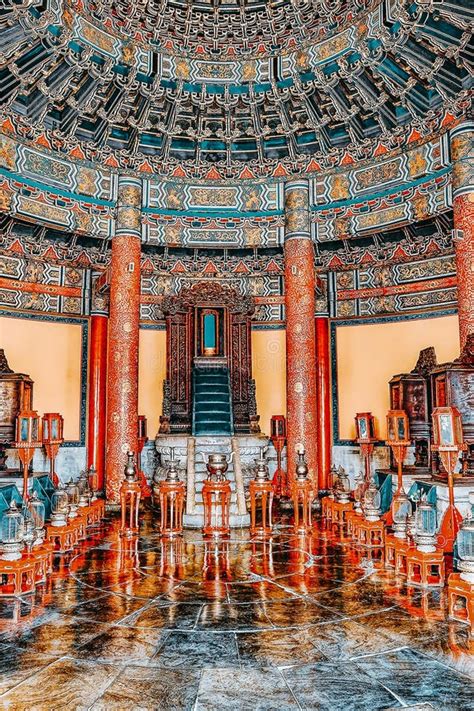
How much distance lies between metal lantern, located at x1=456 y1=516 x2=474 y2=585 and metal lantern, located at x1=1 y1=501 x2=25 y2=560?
10.4ft

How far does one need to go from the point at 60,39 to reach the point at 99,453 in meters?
6.74

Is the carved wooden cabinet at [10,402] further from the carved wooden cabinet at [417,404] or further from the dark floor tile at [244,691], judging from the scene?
the carved wooden cabinet at [417,404]

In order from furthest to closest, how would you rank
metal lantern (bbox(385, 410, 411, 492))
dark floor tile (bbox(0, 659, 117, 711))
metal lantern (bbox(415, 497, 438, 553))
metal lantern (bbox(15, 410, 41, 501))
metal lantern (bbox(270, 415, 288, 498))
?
metal lantern (bbox(270, 415, 288, 498))
metal lantern (bbox(385, 410, 411, 492))
metal lantern (bbox(15, 410, 41, 501))
metal lantern (bbox(415, 497, 438, 553))
dark floor tile (bbox(0, 659, 117, 711))

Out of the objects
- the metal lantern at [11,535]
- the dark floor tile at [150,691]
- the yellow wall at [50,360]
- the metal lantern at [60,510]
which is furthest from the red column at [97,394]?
the dark floor tile at [150,691]

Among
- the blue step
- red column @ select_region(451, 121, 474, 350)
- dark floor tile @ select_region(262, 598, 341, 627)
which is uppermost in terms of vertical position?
red column @ select_region(451, 121, 474, 350)

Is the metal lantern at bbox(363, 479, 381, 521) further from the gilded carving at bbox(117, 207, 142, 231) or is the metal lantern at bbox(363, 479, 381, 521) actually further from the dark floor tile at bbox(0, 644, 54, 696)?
the gilded carving at bbox(117, 207, 142, 231)

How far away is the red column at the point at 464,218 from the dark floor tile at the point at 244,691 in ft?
19.7

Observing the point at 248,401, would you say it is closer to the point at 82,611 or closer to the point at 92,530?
the point at 92,530

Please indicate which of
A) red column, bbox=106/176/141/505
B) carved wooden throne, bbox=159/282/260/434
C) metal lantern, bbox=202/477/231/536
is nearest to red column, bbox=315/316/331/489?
A: carved wooden throne, bbox=159/282/260/434

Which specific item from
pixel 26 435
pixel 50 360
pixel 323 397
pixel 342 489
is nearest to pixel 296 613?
pixel 342 489

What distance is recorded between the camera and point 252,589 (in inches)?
177

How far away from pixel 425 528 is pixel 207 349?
6.63m

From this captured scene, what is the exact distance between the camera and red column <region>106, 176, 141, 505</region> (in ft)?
29.2

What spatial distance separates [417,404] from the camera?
853 centimetres
